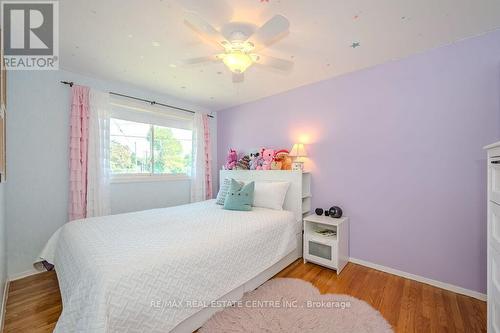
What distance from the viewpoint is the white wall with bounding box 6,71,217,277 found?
2.15 m

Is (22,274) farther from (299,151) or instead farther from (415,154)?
(415,154)

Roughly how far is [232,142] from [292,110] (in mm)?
1328

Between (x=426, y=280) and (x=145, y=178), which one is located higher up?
(x=145, y=178)

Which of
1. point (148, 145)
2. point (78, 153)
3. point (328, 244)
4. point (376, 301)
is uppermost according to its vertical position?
point (148, 145)

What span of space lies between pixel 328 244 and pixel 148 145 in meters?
2.89

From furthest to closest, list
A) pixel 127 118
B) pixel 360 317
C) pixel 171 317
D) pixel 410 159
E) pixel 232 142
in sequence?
pixel 232 142 → pixel 127 118 → pixel 410 159 → pixel 360 317 → pixel 171 317

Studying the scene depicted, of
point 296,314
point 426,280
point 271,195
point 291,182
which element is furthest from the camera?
point 291,182

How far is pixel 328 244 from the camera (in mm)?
2295

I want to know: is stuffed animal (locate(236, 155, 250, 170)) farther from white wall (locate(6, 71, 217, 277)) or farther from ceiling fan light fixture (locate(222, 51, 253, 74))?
white wall (locate(6, 71, 217, 277))

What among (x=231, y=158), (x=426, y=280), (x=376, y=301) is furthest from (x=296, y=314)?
(x=231, y=158)

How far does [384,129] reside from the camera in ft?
7.47

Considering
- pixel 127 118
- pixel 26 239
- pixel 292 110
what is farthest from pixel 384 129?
pixel 26 239

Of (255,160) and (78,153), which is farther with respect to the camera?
(255,160)

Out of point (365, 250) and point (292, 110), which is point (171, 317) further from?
point (292, 110)
